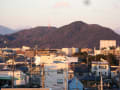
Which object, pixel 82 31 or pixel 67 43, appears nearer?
pixel 67 43

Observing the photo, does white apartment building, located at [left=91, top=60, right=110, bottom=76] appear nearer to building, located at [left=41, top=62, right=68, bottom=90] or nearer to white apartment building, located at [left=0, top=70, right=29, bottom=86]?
white apartment building, located at [left=0, top=70, right=29, bottom=86]

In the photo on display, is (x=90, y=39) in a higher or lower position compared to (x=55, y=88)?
higher

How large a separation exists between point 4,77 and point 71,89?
3558mm

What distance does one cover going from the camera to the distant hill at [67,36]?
200 feet

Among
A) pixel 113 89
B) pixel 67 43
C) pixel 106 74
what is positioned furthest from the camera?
pixel 67 43

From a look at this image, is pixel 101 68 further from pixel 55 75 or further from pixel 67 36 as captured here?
pixel 67 36

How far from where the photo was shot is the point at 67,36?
66875 mm

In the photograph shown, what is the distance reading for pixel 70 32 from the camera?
67625 mm

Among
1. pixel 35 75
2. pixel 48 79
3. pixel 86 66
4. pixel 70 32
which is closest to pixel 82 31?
pixel 70 32

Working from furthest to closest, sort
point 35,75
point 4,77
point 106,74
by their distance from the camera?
1. point 106,74
2. point 35,75
3. point 4,77

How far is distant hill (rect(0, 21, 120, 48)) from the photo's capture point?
200 feet

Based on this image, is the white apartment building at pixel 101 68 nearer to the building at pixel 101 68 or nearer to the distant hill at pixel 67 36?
the building at pixel 101 68

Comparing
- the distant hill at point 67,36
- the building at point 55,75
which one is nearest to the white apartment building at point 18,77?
the building at point 55,75

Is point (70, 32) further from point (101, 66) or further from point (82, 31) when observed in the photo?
A: point (101, 66)
